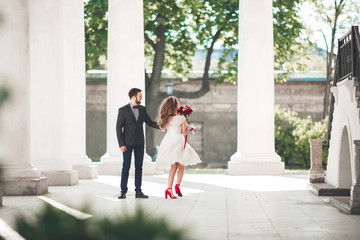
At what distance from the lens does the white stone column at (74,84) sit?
26094mm

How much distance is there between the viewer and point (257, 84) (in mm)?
28297

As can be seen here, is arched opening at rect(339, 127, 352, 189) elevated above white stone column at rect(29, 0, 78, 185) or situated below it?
below

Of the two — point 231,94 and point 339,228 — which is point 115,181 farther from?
point 231,94

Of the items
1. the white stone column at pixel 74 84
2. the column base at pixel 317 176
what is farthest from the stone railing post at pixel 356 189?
the white stone column at pixel 74 84

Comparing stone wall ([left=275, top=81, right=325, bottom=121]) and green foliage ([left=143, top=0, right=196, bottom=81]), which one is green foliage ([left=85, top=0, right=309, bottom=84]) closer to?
green foliage ([left=143, top=0, right=196, bottom=81])

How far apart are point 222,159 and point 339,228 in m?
37.3

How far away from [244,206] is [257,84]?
13.3 meters

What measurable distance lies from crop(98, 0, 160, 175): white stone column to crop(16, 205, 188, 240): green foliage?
25605 millimetres

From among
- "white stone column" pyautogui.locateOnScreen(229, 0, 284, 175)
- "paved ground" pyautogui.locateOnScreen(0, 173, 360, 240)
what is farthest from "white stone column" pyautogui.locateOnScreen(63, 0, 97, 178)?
"white stone column" pyautogui.locateOnScreen(229, 0, 284, 175)

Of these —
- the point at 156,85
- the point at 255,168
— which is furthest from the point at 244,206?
the point at 156,85

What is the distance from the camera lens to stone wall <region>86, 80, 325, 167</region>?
4878cm

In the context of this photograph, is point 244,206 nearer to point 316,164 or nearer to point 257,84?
point 316,164

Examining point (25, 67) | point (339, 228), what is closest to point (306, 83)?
point (25, 67)

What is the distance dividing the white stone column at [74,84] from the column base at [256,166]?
22.0ft
